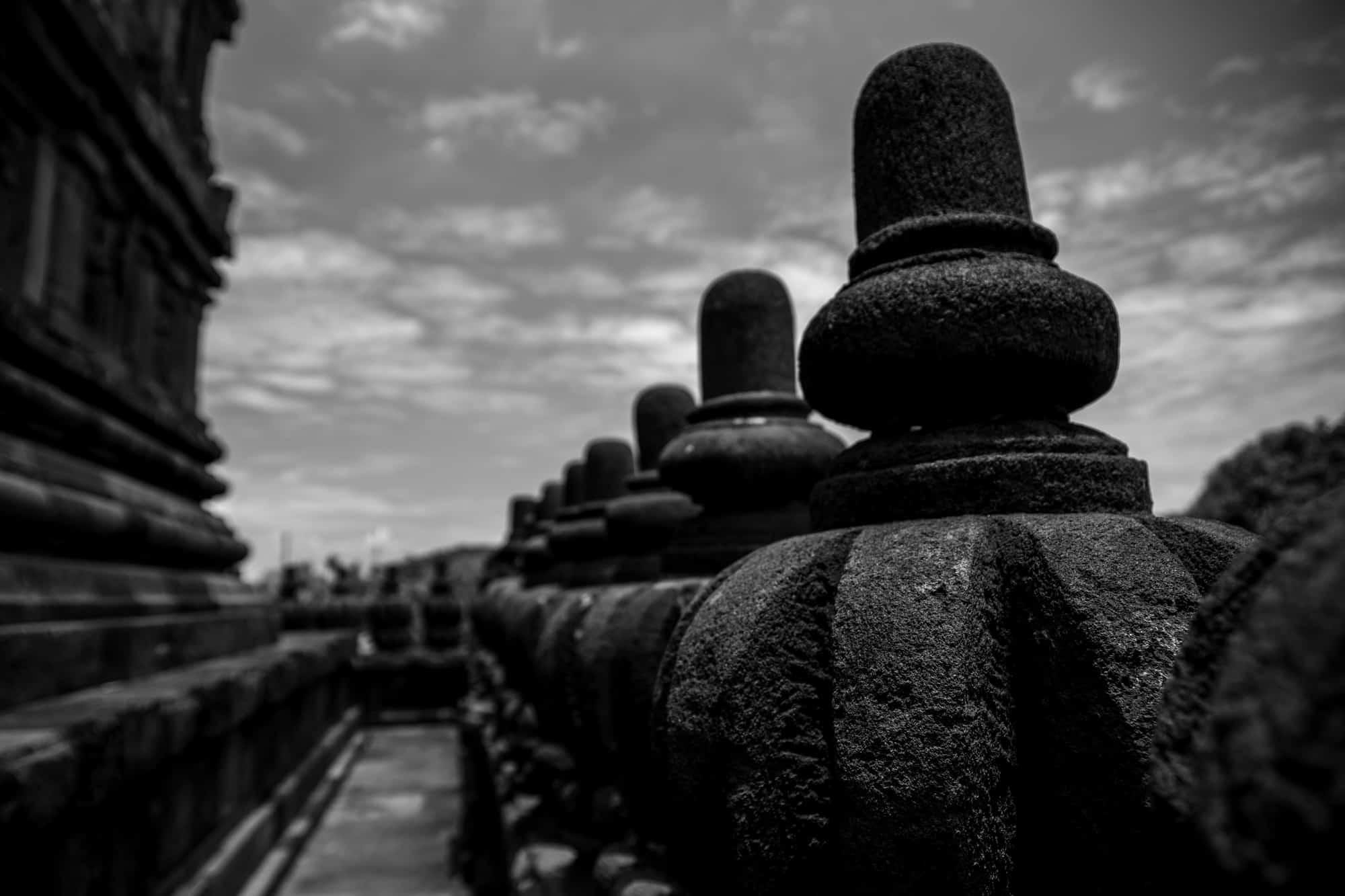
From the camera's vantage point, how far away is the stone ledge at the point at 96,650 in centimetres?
322

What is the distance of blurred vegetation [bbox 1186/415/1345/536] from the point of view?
7.02 m

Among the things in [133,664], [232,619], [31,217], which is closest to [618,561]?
[133,664]

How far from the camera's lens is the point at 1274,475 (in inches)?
300

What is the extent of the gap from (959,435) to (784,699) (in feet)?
1.78

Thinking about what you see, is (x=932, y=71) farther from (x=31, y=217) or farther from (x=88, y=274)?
(x=88, y=274)

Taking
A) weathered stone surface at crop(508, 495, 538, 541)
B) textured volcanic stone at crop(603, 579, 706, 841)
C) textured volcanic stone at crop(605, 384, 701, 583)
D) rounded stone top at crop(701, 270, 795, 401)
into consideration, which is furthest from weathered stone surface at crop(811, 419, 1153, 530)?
weathered stone surface at crop(508, 495, 538, 541)

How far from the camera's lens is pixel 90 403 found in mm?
5098

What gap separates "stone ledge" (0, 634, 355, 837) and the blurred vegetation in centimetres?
670

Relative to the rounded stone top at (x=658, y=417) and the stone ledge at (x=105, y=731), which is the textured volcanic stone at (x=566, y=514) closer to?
the rounded stone top at (x=658, y=417)

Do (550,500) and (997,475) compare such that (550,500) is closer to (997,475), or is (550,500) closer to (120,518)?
(120,518)

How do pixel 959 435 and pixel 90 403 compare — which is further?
pixel 90 403

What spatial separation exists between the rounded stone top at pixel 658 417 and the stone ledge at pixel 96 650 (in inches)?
96.9

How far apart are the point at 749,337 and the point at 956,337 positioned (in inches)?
59.1

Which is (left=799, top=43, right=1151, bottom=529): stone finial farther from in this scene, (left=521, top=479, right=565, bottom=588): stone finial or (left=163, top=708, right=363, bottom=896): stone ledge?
(left=521, top=479, right=565, bottom=588): stone finial
